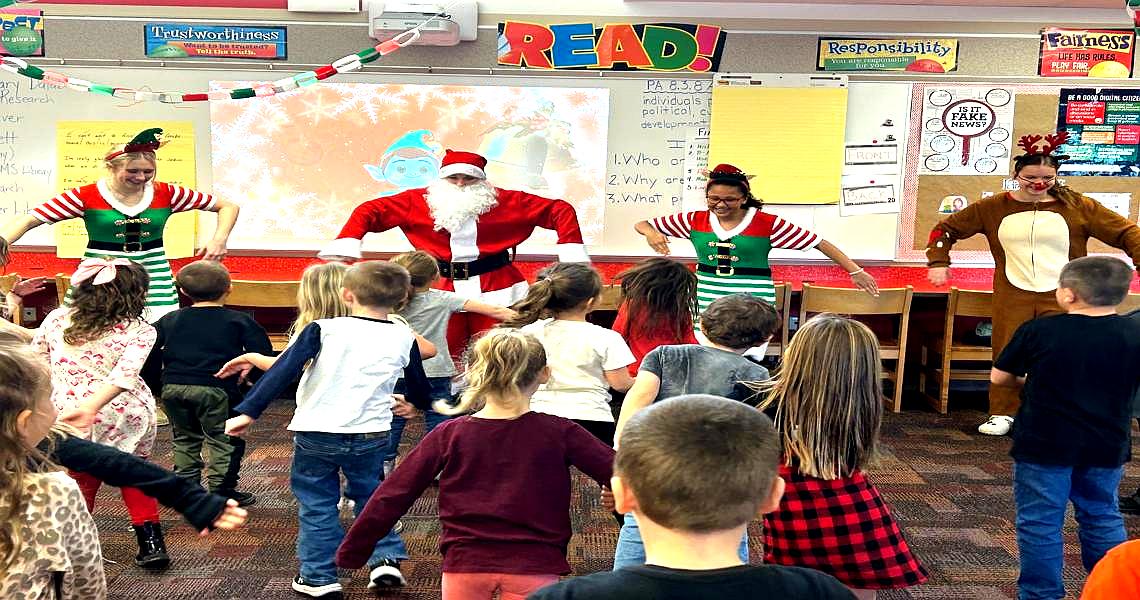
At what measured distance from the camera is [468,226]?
411 centimetres

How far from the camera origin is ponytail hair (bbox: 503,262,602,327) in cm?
277

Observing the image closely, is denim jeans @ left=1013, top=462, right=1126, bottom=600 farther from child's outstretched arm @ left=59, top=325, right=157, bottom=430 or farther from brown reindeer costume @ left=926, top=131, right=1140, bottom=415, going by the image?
child's outstretched arm @ left=59, top=325, right=157, bottom=430

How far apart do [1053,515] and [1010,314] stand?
2.37m

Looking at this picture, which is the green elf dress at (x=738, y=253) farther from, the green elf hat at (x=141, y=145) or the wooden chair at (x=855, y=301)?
the green elf hat at (x=141, y=145)

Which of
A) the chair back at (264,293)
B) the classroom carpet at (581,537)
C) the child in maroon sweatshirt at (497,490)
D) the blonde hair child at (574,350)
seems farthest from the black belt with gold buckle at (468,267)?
the child in maroon sweatshirt at (497,490)

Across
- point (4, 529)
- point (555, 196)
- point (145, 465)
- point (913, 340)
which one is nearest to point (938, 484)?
point (913, 340)

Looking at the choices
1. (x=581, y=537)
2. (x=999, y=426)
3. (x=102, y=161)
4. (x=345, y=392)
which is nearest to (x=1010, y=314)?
(x=999, y=426)


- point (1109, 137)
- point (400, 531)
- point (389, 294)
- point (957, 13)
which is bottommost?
point (400, 531)

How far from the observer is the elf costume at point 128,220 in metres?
4.12

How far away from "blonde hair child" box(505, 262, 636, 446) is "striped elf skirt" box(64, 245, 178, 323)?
2.03 meters

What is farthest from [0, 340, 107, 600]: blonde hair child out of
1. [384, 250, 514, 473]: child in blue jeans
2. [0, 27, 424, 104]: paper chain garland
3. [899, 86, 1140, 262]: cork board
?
[899, 86, 1140, 262]: cork board

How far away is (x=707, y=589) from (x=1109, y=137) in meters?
5.91

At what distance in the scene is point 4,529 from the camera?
1454 millimetres

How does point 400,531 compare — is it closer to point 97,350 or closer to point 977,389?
point 97,350
